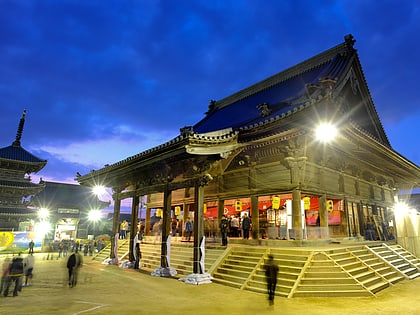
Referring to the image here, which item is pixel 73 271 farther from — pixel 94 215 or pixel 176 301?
pixel 94 215

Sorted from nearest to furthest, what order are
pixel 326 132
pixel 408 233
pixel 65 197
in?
pixel 326 132 < pixel 408 233 < pixel 65 197

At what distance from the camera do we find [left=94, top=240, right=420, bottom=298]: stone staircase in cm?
895

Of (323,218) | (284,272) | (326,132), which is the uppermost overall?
(326,132)

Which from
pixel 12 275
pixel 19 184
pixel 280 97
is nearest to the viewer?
pixel 12 275

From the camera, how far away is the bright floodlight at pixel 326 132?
1131cm

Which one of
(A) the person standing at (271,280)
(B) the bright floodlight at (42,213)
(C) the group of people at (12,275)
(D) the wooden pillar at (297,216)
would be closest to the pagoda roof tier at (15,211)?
(B) the bright floodlight at (42,213)

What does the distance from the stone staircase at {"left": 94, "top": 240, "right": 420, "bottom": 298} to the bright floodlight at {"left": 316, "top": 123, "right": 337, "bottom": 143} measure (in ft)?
16.8

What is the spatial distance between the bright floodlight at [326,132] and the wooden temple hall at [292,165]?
4cm

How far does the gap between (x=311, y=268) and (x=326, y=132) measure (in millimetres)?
5924

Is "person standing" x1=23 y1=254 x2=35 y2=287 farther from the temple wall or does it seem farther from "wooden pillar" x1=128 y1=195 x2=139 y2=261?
the temple wall

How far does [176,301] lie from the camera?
8.16m

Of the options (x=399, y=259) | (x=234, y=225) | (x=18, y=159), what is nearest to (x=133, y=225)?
(x=234, y=225)

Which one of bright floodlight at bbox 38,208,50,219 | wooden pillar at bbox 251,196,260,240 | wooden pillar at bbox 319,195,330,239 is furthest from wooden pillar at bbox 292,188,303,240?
bright floodlight at bbox 38,208,50,219

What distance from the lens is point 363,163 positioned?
60.2 feet
